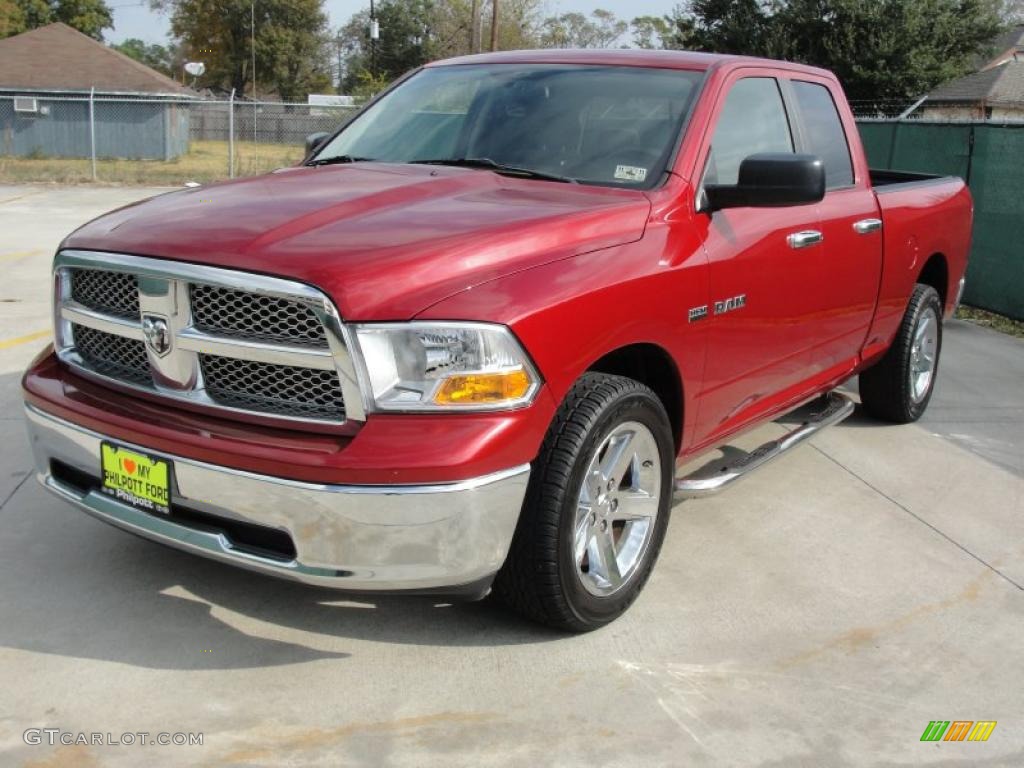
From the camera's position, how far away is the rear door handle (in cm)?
517

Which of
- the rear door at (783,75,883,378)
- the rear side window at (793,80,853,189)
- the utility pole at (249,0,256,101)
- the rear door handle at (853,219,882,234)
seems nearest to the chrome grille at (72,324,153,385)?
the rear door at (783,75,883,378)

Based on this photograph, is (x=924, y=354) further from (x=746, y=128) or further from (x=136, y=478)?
(x=136, y=478)

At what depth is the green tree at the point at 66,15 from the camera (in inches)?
2253

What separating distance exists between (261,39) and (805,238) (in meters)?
63.8

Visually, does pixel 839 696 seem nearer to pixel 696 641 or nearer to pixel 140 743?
pixel 696 641

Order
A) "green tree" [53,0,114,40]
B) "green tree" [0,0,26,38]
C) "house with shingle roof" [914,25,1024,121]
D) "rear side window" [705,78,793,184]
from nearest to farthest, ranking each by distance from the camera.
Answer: "rear side window" [705,78,793,184], "house with shingle roof" [914,25,1024,121], "green tree" [0,0,26,38], "green tree" [53,0,114,40]

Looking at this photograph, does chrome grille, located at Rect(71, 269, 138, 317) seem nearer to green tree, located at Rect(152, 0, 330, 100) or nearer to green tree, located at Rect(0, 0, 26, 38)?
green tree, located at Rect(0, 0, 26, 38)

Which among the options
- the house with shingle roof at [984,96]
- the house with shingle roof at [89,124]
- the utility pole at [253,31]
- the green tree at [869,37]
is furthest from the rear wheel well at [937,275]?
the utility pole at [253,31]

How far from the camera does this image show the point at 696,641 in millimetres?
3723

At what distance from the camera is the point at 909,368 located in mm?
6195

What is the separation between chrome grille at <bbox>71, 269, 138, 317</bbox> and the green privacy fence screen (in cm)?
867

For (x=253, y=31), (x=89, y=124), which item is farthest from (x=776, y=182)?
(x=253, y=31)

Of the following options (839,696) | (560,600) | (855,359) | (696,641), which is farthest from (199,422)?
(855,359)

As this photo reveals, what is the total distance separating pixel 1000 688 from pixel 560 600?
1420 millimetres
